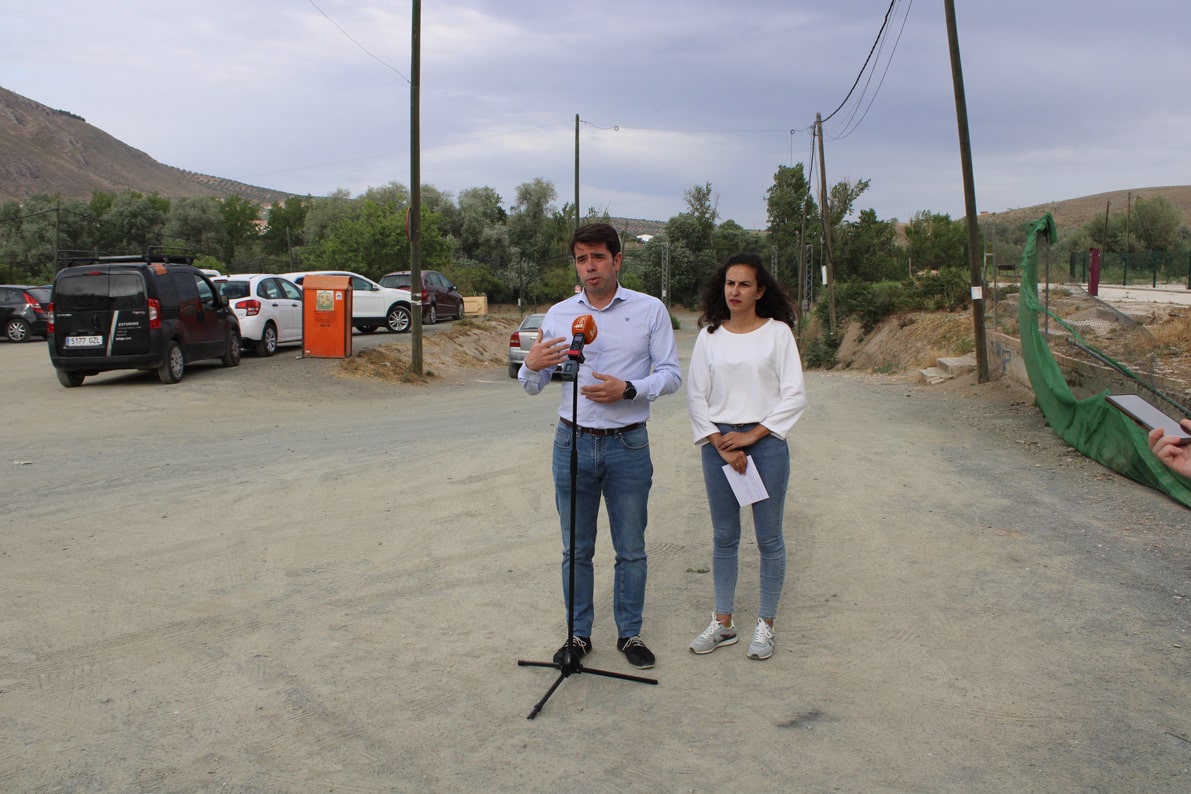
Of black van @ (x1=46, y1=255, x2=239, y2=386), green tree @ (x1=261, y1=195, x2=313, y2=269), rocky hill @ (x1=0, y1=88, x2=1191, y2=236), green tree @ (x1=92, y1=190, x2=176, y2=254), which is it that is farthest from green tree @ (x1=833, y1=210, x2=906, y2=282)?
black van @ (x1=46, y1=255, x2=239, y2=386)

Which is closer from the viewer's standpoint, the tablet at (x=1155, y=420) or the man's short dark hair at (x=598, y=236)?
the tablet at (x=1155, y=420)

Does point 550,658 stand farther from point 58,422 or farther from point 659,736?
point 58,422

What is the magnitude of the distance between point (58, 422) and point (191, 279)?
13.0ft

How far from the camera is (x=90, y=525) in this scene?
6.48 metres

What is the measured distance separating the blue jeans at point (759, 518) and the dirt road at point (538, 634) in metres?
0.32

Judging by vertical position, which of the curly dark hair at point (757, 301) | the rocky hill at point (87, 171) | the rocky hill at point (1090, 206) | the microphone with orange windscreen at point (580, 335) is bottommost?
the microphone with orange windscreen at point (580, 335)

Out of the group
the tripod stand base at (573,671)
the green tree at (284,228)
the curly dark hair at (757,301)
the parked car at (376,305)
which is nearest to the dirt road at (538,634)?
the tripod stand base at (573,671)

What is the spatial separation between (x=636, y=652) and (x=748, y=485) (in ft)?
2.94

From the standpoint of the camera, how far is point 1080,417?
8.96 m

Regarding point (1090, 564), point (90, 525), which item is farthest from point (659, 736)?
point (90, 525)

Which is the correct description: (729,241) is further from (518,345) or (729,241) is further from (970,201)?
(970,201)

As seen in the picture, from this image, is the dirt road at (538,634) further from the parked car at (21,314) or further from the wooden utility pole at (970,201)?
the parked car at (21,314)

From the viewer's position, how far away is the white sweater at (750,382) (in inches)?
159

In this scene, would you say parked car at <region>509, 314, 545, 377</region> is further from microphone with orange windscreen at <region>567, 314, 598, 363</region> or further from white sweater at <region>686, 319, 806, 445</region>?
microphone with orange windscreen at <region>567, 314, 598, 363</region>
